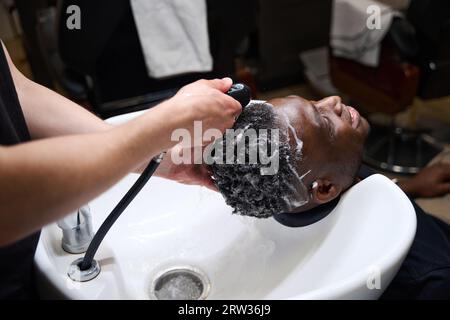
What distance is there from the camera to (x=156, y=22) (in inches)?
63.6

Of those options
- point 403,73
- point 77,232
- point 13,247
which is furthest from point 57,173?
point 403,73

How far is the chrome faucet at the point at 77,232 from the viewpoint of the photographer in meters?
0.91

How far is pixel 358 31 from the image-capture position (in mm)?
2051

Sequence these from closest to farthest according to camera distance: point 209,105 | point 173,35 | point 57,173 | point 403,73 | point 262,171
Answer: point 57,173
point 209,105
point 262,171
point 173,35
point 403,73

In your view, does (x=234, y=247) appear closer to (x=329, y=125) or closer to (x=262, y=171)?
(x=262, y=171)

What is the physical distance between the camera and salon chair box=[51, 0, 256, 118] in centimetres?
153

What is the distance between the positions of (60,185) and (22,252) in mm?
274

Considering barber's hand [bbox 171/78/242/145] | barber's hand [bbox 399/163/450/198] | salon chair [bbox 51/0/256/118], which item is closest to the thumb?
barber's hand [bbox 171/78/242/145]

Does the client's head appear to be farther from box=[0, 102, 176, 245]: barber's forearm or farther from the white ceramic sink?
box=[0, 102, 176, 245]: barber's forearm

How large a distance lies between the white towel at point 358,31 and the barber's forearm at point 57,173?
159 cm

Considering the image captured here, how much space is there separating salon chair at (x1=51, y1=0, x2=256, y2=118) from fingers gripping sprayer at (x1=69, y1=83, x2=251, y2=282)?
0.66 metres

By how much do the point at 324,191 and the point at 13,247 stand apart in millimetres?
581

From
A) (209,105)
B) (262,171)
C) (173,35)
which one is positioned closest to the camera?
(209,105)
